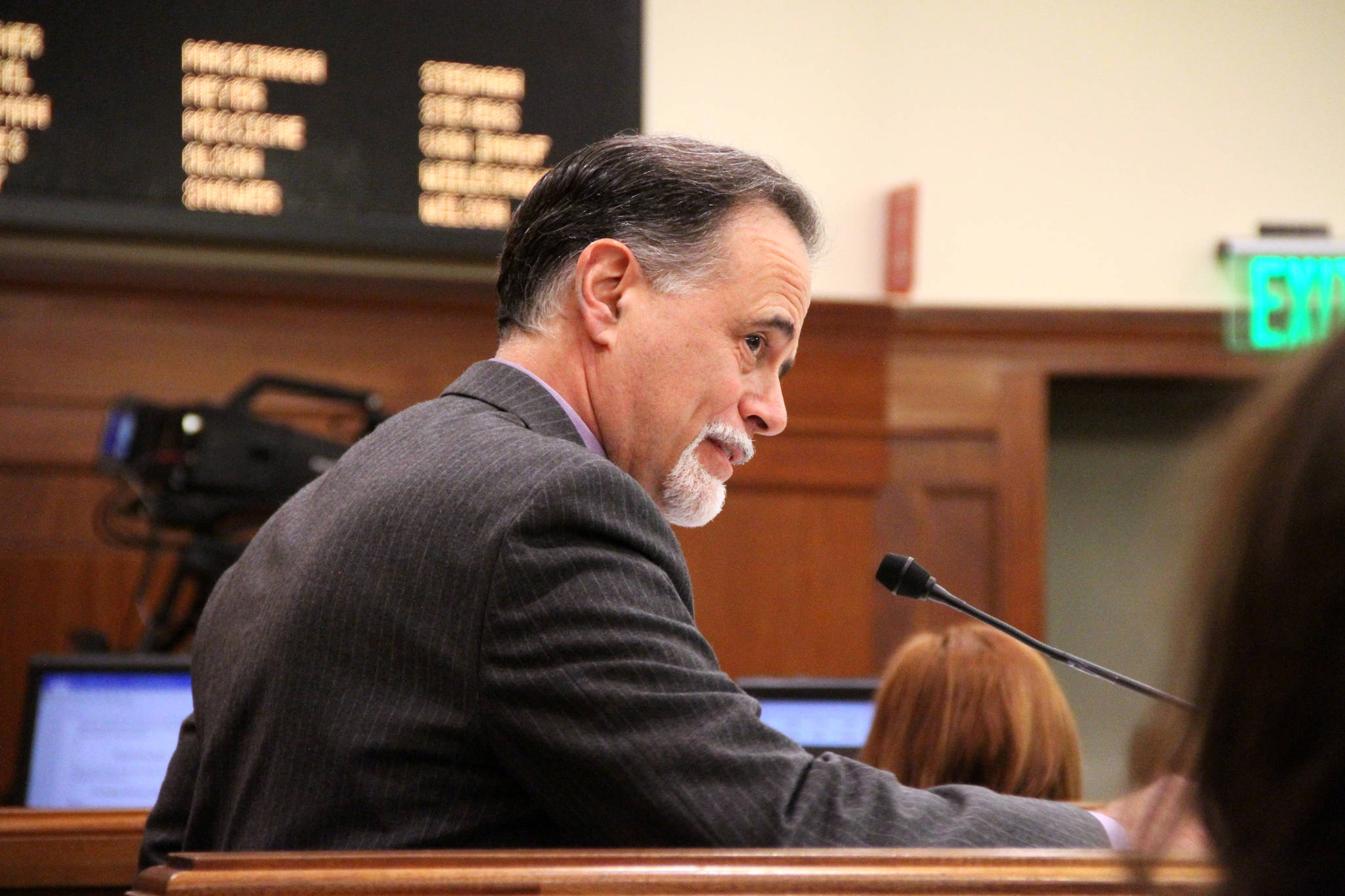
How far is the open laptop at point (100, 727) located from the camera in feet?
7.18

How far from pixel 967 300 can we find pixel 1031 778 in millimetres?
3101

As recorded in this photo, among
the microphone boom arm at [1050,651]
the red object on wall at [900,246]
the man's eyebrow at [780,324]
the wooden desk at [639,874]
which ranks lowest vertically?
the wooden desk at [639,874]

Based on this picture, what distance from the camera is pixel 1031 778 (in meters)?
1.50

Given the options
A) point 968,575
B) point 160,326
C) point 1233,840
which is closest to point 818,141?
point 968,575

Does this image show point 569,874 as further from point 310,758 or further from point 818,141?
point 818,141

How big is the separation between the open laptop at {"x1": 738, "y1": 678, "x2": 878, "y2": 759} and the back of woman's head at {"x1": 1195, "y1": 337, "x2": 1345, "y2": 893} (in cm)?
174

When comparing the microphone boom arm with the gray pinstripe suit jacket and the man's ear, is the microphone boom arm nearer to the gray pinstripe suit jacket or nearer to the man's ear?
the gray pinstripe suit jacket

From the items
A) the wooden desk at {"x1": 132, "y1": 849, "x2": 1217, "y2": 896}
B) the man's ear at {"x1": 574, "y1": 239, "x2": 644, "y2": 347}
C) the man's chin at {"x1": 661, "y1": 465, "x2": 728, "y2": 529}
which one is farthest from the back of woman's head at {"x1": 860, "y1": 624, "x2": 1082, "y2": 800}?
the wooden desk at {"x1": 132, "y1": 849, "x2": 1217, "y2": 896}

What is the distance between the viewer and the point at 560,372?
1331mm

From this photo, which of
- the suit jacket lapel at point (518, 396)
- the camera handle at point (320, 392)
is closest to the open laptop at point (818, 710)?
the suit jacket lapel at point (518, 396)

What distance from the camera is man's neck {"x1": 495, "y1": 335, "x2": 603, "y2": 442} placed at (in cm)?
131

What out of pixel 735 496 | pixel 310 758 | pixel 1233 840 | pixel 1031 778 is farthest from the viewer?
pixel 735 496

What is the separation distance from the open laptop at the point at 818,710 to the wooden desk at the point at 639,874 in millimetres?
1416

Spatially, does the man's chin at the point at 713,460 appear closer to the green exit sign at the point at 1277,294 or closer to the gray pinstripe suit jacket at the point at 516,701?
the gray pinstripe suit jacket at the point at 516,701
